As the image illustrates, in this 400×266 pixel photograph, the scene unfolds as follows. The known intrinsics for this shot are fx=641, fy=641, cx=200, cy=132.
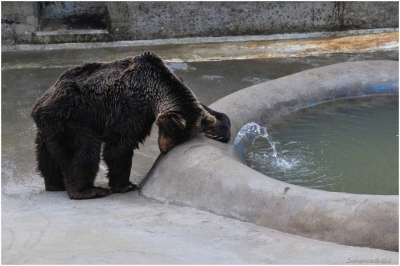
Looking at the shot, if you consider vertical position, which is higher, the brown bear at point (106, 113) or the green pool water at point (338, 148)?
the brown bear at point (106, 113)

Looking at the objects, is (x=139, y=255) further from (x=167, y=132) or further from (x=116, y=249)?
(x=167, y=132)

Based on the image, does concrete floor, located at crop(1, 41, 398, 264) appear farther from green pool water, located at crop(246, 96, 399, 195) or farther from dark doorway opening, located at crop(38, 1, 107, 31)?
→ dark doorway opening, located at crop(38, 1, 107, 31)

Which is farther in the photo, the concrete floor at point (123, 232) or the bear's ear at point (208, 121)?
the bear's ear at point (208, 121)

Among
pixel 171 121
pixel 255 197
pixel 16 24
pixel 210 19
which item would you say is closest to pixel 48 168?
pixel 171 121

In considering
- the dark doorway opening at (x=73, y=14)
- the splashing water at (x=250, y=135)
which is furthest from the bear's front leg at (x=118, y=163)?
the dark doorway opening at (x=73, y=14)

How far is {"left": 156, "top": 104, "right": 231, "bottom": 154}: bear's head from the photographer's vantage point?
4.79 meters

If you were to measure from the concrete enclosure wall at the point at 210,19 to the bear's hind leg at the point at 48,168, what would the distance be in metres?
4.75

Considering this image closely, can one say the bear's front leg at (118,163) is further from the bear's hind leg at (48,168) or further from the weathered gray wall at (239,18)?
the weathered gray wall at (239,18)

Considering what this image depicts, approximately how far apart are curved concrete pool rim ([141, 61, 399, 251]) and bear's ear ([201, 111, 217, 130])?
12 cm

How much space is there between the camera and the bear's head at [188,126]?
479 centimetres

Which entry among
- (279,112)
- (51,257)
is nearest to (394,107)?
(279,112)

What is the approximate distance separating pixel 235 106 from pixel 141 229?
2.52 metres

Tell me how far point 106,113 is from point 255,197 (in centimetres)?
138

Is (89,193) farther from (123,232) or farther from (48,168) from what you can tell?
(123,232)
